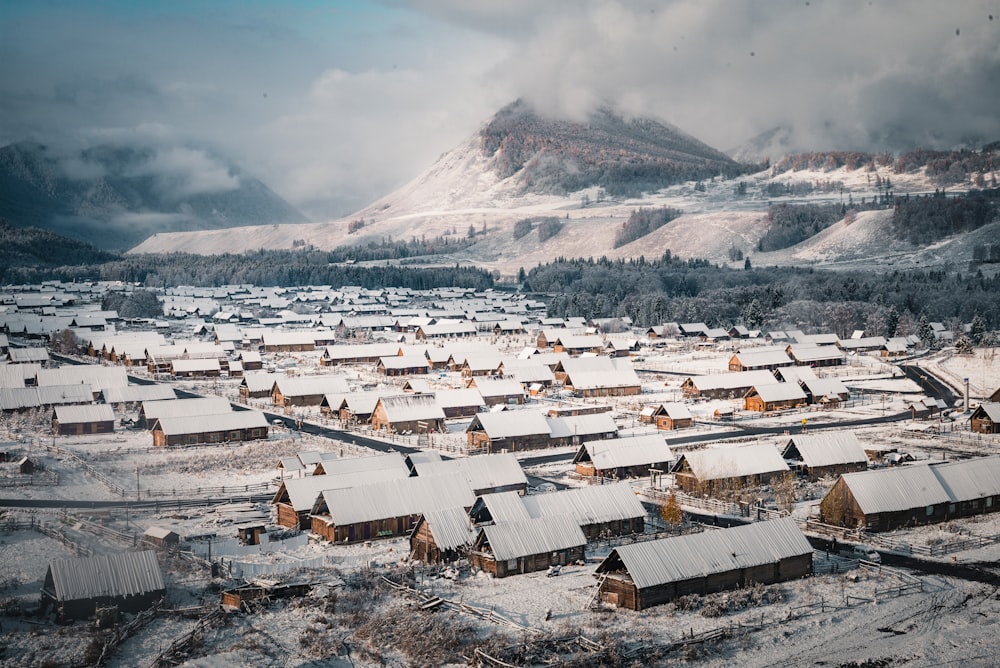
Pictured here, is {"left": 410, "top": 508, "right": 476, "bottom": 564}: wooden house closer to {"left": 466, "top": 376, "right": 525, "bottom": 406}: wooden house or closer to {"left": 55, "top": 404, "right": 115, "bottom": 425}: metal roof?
{"left": 55, "top": 404, "right": 115, "bottom": 425}: metal roof

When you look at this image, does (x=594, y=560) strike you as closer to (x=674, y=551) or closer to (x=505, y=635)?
(x=674, y=551)

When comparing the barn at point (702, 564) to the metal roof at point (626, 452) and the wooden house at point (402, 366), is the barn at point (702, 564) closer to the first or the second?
the metal roof at point (626, 452)

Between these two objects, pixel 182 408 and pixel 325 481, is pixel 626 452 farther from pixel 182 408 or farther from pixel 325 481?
pixel 182 408

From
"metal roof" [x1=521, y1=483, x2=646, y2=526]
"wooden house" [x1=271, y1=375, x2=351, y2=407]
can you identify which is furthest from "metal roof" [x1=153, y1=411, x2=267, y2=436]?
"metal roof" [x1=521, y1=483, x2=646, y2=526]

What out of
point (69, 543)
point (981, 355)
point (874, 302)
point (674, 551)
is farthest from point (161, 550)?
point (874, 302)

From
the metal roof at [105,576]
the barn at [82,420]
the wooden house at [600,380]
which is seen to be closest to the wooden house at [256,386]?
the barn at [82,420]
